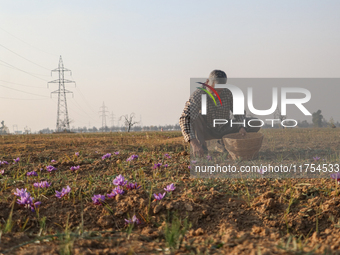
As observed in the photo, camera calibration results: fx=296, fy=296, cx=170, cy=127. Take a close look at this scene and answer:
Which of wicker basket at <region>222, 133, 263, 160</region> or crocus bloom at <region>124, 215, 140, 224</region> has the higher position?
wicker basket at <region>222, 133, 263, 160</region>

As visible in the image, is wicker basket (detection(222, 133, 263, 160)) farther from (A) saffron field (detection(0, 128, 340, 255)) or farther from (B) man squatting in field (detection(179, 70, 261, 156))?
(A) saffron field (detection(0, 128, 340, 255))

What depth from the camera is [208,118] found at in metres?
5.29

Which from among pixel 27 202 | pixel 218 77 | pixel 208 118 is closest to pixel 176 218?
pixel 27 202

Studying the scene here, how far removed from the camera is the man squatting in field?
465cm

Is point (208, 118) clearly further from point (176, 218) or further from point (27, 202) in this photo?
point (27, 202)

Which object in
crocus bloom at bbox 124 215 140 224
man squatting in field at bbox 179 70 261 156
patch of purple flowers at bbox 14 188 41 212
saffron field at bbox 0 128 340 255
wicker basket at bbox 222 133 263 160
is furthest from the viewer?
man squatting in field at bbox 179 70 261 156

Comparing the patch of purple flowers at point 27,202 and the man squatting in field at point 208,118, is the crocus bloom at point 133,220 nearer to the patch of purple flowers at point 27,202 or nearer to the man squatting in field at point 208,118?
the patch of purple flowers at point 27,202

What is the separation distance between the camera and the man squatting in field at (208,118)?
4652 mm

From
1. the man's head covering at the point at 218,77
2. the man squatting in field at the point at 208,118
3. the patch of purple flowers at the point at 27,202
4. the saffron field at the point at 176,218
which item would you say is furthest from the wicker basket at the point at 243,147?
the patch of purple flowers at the point at 27,202

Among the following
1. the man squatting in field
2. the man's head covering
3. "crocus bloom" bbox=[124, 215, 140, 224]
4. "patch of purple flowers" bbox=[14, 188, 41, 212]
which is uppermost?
the man's head covering

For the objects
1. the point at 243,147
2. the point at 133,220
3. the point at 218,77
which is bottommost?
the point at 133,220

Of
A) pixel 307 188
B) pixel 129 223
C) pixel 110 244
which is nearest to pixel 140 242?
pixel 110 244

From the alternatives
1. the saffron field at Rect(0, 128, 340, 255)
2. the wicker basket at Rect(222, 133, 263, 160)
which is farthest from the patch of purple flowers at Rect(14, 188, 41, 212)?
the wicker basket at Rect(222, 133, 263, 160)

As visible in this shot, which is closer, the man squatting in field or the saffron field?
the saffron field
